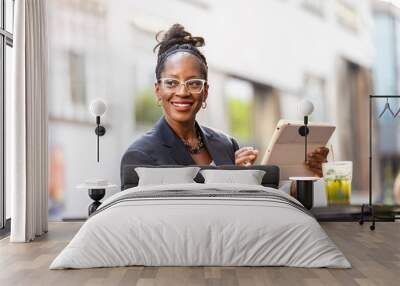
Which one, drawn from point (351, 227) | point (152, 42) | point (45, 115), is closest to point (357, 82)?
point (351, 227)

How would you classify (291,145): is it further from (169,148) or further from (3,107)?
(3,107)

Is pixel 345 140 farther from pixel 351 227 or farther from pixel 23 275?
pixel 23 275

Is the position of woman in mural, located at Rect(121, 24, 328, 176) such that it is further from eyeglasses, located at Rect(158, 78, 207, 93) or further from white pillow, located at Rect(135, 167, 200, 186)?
white pillow, located at Rect(135, 167, 200, 186)

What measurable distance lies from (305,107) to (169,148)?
5.24 ft

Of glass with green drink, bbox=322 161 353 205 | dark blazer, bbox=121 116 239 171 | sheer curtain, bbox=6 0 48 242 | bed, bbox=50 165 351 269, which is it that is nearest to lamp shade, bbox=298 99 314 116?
glass with green drink, bbox=322 161 353 205

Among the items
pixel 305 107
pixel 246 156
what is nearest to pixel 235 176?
pixel 246 156

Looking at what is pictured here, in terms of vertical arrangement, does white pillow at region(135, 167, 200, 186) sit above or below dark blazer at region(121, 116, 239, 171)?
below

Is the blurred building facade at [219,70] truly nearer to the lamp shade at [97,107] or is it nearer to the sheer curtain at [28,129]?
the lamp shade at [97,107]

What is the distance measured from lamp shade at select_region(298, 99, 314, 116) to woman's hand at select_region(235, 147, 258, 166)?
2.29 ft

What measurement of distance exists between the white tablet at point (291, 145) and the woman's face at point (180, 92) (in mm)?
968

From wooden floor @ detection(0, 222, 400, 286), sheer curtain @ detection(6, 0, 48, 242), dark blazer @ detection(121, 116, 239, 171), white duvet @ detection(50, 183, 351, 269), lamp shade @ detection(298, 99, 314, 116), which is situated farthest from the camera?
lamp shade @ detection(298, 99, 314, 116)

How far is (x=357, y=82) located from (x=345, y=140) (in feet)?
2.36

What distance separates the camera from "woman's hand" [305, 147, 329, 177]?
6945mm

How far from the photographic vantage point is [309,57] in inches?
282
